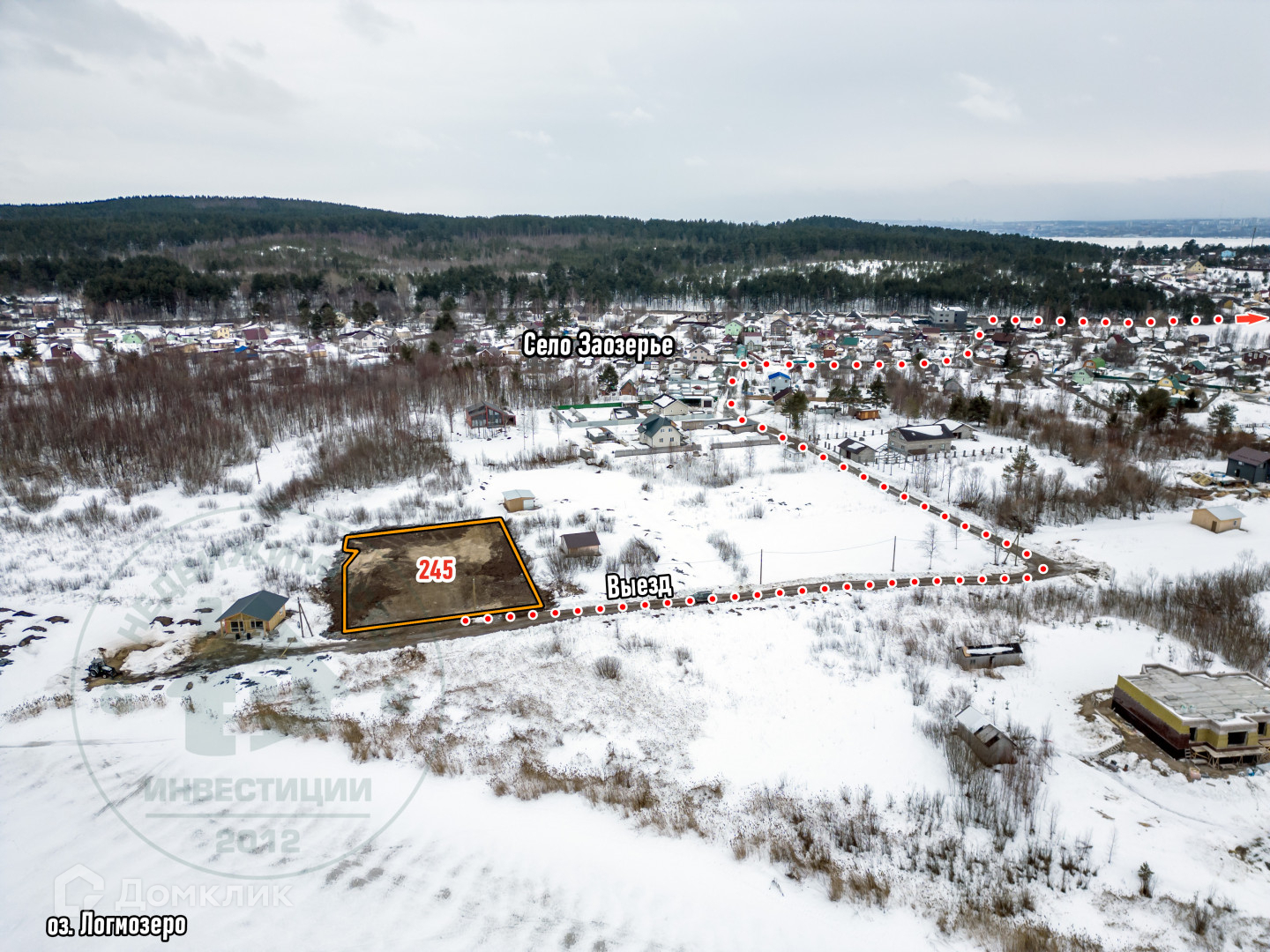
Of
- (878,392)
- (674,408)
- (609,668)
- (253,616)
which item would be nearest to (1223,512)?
(878,392)

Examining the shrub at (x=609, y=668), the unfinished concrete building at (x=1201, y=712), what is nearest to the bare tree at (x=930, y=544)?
the unfinished concrete building at (x=1201, y=712)

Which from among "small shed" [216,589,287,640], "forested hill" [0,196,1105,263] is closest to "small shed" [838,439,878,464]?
"small shed" [216,589,287,640]

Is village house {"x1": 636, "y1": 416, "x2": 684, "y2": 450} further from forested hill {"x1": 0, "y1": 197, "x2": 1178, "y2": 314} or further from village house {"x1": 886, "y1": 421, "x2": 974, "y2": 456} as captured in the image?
forested hill {"x1": 0, "y1": 197, "x2": 1178, "y2": 314}

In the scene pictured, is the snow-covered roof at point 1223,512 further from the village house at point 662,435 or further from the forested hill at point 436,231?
the forested hill at point 436,231

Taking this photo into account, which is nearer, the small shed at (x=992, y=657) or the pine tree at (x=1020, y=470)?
the small shed at (x=992, y=657)

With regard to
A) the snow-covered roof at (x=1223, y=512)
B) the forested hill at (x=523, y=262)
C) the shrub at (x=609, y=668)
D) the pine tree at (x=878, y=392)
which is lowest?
the shrub at (x=609, y=668)

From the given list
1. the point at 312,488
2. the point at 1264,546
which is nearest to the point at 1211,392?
the point at 1264,546
